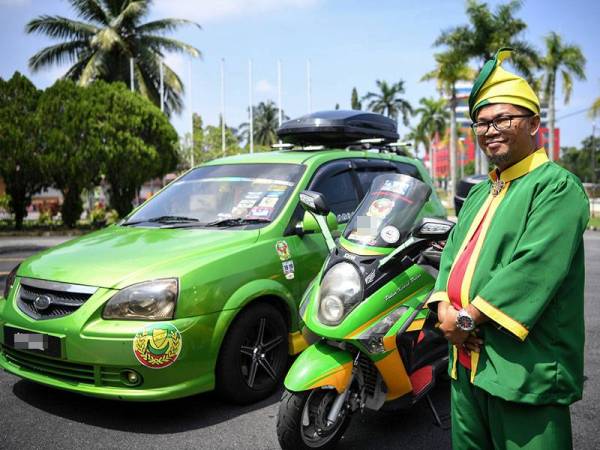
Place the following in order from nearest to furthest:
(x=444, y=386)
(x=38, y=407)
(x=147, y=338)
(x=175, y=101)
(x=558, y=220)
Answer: (x=558, y=220) → (x=147, y=338) → (x=38, y=407) → (x=444, y=386) → (x=175, y=101)

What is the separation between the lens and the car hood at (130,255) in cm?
327

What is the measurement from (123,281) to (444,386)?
2.39 m

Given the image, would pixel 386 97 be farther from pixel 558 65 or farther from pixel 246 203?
pixel 246 203

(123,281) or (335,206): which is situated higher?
(335,206)

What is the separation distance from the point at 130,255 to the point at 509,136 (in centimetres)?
253

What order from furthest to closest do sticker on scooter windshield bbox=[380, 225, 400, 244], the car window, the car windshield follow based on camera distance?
the car window, the car windshield, sticker on scooter windshield bbox=[380, 225, 400, 244]

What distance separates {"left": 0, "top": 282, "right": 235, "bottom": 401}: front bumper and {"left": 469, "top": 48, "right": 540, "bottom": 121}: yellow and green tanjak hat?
207cm

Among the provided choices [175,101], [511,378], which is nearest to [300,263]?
[511,378]

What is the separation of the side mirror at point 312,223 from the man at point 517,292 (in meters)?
1.76

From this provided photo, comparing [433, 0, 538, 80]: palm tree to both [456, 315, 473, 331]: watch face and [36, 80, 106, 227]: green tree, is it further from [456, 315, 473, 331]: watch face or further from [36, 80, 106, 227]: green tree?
[456, 315, 473, 331]: watch face

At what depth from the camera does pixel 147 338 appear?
3.08m

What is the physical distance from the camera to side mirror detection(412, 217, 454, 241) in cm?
277

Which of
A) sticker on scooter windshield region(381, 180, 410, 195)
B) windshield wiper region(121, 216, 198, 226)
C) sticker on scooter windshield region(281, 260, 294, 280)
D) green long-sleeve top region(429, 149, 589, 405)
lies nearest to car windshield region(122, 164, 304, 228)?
windshield wiper region(121, 216, 198, 226)

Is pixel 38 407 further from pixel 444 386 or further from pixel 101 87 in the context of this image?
pixel 101 87
